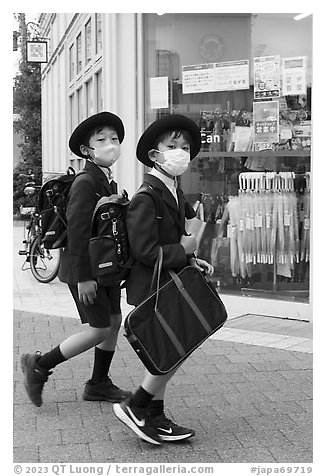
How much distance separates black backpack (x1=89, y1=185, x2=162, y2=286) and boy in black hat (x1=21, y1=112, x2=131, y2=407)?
39cm

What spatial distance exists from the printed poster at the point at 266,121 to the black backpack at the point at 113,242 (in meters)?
3.74

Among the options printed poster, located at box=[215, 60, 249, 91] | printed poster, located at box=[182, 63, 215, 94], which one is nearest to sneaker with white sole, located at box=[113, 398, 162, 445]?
printed poster, located at box=[215, 60, 249, 91]

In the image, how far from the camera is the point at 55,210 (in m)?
4.84

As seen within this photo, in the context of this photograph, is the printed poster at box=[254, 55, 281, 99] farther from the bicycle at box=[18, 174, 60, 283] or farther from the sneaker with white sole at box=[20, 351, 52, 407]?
the sneaker with white sole at box=[20, 351, 52, 407]

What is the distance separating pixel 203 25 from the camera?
25.9ft

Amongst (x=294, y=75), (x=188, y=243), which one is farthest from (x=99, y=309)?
(x=294, y=75)

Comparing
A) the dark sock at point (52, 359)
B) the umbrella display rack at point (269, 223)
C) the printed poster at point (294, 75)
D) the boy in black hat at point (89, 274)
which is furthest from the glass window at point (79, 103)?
the dark sock at point (52, 359)

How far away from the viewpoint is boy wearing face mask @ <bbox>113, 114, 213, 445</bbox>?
3.99 metres

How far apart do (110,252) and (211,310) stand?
2.00ft

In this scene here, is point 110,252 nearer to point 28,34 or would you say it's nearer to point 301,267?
point 301,267

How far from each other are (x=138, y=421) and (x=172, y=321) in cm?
59

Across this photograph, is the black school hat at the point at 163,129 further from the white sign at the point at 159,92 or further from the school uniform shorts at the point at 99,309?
the white sign at the point at 159,92

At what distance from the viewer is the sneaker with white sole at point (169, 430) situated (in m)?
4.14
